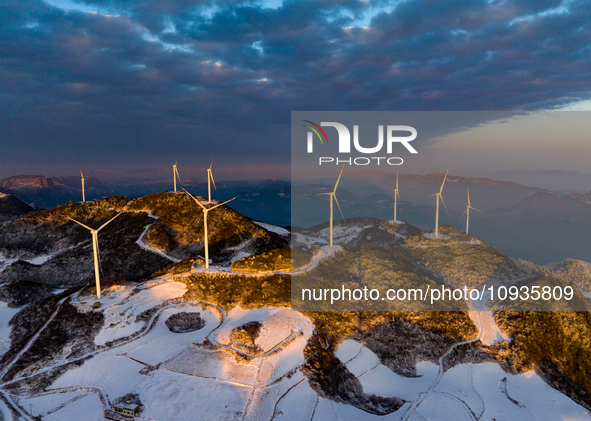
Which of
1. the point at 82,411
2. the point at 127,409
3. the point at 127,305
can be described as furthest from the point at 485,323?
the point at 127,305

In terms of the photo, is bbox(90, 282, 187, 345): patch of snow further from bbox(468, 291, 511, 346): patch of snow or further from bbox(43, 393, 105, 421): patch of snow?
bbox(468, 291, 511, 346): patch of snow

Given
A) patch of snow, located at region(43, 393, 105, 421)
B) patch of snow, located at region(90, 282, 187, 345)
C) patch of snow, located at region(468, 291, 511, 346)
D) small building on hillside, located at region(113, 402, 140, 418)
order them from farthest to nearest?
1. patch of snow, located at region(468, 291, 511, 346)
2. patch of snow, located at region(90, 282, 187, 345)
3. patch of snow, located at region(43, 393, 105, 421)
4. small building on hillside, located at region(113, 402, 140, 418)

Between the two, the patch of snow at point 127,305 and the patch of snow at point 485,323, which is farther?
the patch of snow at point 485,323

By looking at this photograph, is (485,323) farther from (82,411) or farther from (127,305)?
(127,305)

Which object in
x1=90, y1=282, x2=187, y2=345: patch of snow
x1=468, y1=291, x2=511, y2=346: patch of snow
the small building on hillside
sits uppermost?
x1=90, y1=282, x2=187, y2=345: patch of snow

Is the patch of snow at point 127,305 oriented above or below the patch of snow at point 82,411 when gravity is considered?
above

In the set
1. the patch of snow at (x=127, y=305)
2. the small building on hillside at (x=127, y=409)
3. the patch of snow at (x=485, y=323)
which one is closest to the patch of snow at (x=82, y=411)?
the small building on hillside at (x=127, y=409)

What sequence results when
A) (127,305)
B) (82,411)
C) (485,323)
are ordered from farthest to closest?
(485,323)
(127,305)
(82,411)

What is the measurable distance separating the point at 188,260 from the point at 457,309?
6237cm

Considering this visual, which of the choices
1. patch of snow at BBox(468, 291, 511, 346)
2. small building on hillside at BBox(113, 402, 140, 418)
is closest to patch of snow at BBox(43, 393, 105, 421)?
small building on hillside at BBox(113, 402, 140, 418)

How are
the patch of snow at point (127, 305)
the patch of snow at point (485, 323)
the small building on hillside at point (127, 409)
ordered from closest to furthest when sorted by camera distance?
the small building on hillside at point (127, 409) → the patch of snow at point (127, 305) → the patch of snow at point (485, 323)

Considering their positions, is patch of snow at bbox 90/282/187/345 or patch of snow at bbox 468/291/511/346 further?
patch of snow at bbox 468/291/511/346

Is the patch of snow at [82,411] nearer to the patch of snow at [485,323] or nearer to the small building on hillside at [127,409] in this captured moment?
the small building on hillside at [127,409]

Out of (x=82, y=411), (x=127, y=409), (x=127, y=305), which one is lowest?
(x=82, y=411)
